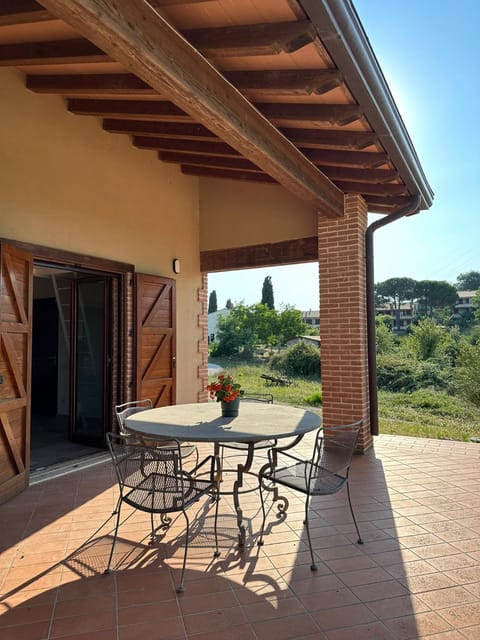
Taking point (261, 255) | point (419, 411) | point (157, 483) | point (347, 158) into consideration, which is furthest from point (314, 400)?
point (157, 483)

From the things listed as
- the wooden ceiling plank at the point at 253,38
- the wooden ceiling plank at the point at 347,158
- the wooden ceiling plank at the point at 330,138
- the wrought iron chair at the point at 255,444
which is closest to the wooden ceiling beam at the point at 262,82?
the wooden ceiling plank at the point at 253,38

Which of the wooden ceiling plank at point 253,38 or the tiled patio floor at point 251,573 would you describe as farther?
the wooden ceiling plank at point 253,38

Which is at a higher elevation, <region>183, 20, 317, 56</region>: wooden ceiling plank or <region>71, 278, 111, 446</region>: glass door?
<region>183, 20, 317, 56</region>: wooden ceiling plank

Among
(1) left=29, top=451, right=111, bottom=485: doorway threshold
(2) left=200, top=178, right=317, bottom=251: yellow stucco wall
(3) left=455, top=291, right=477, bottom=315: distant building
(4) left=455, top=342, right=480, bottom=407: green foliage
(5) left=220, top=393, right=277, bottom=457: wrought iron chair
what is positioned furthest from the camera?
(3) left=455, top=291, right=477, bottom=315: distant building

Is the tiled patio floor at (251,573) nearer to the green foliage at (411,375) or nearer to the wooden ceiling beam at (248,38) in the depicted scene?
the wooden ceiling beam at (248,38)

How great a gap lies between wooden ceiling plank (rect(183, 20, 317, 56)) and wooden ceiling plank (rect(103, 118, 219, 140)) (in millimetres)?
1710

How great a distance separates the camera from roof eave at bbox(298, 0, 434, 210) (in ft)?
6.65

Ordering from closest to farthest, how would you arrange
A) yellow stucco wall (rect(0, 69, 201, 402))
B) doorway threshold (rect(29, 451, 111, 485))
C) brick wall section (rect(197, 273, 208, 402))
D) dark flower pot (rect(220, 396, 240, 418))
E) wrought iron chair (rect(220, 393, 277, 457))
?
1. dark flower pot (rect(220, 396, 240, 418))
2. wrought iron chair (rect(220, 393, 277, 457))
3. yellow stucco wall (rect(0, 69, 201, 402))
4. doorway threshold (rect(29, 451, 111, 485))
5. brick wall section (rect(197, 273, 208, 402))

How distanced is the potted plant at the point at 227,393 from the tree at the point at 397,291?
82.1 ft

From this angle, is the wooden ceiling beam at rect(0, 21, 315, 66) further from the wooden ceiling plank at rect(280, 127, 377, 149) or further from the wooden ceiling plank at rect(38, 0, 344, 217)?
the wooden ceiling plank at rect(280, 127, 377, 149)

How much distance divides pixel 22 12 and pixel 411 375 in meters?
10.9

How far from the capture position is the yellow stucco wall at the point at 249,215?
221 inches

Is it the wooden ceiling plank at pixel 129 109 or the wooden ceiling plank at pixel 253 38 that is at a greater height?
the wooden ceiling plank at pixel 129 109

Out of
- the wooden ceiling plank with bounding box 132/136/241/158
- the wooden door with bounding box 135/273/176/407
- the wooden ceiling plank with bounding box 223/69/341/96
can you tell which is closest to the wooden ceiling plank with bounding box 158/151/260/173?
the wooden ceiling plank with bounding box 132/136/241/158
